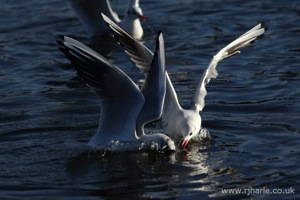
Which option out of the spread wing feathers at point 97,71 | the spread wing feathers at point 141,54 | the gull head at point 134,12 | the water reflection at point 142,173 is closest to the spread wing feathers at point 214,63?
the spread wing feathers at point 141,54

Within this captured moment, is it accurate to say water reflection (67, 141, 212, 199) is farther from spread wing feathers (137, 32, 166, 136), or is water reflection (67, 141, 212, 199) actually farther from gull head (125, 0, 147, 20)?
gull head (125, 0, 147, 20)

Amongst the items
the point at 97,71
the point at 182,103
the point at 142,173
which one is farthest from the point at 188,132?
the point at 182,103

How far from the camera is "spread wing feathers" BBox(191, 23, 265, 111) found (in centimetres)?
932

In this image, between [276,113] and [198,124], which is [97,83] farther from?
[276,113]

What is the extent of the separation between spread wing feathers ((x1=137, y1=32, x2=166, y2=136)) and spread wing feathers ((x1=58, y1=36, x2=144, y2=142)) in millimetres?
108

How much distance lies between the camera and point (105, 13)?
46.4ft

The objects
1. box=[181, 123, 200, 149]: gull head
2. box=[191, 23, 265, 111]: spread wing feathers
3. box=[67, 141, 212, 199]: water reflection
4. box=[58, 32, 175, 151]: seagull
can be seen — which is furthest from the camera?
box=[191, 23, 265, 111]: spread wing feathers

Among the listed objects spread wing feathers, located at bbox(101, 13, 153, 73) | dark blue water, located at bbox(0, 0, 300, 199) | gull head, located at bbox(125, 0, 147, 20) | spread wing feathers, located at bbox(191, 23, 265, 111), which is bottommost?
dark blue water, located at bbox(0, 0, 300, 199)

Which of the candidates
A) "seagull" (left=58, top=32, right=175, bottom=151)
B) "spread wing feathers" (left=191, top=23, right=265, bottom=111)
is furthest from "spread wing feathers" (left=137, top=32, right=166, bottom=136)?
"spread wing feathers" (left=191, top=23, right=265, bottom=111)

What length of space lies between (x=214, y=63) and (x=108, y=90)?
1.84m

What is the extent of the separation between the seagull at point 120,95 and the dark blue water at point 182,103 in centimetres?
21

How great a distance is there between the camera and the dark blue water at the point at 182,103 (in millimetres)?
7910

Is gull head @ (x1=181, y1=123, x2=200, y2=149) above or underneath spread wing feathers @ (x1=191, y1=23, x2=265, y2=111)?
underneath

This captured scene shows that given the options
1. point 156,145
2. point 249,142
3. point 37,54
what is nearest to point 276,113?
point 249,142
